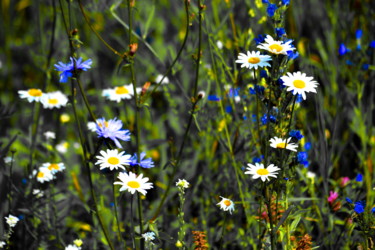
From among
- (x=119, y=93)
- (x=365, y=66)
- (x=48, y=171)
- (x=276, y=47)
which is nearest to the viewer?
(x=276, y=47)

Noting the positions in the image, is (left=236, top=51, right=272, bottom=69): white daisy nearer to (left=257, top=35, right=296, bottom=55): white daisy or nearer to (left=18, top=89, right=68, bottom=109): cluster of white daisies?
(left=257, top=35, right=296, bottom=55): white daisy

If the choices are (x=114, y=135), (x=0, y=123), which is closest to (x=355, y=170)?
(x=114, y=135)

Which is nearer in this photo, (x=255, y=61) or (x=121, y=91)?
(x=255, y=61)

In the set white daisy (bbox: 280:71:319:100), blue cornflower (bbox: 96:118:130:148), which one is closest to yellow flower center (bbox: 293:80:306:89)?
white daisy (bbox: 280:71:319:100)

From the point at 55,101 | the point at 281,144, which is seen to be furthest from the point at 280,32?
the point at 55,101

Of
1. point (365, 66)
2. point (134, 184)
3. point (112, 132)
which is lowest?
point (134, 184)

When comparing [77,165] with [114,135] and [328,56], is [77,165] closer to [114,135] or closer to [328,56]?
[114,135]

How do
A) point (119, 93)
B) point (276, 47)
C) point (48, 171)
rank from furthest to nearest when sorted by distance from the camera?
point (119, 93), point (48, 171), point (276, 47)

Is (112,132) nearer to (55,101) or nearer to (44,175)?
(44,175)

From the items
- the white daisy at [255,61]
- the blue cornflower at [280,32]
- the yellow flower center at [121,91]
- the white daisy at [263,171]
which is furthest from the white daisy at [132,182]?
the yellow flower center at [121,91]

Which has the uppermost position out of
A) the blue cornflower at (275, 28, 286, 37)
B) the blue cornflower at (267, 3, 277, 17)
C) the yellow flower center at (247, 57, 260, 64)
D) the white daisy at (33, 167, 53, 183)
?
the blue cornflower at (267, 3, 277, 17)

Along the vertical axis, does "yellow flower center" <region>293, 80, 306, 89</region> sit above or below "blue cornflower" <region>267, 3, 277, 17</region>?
below

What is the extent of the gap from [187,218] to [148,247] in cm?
55

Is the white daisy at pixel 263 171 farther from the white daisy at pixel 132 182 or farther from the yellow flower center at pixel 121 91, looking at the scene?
the yellow flower center at pixel 121 91
